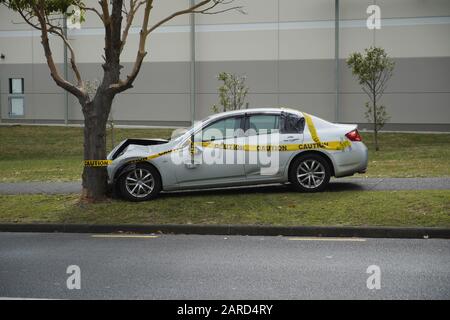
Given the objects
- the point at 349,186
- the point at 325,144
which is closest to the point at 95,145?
the point at 325,144

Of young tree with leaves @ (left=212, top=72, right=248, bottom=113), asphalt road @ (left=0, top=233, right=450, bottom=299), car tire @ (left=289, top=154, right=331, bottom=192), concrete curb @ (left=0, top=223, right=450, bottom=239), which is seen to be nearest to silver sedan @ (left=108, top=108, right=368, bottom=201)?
car tire @ (left=289, top=154, right=331, bottom=192)

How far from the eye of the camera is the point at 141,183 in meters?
12.7

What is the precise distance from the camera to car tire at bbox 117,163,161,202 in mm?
12703

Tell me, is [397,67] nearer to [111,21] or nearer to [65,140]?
[65,140]

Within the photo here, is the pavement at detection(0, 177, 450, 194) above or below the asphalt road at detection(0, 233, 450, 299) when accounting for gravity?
above

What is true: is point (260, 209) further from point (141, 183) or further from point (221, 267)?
point (221, 267)

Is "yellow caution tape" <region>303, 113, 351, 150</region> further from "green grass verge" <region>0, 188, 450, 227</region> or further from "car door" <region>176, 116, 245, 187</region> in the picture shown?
"car door" <region>176, 116, 245, 187</region>

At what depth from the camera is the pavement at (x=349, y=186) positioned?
44.6 ft

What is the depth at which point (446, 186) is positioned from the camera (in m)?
13.6

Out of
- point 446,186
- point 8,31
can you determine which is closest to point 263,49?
point 8,31

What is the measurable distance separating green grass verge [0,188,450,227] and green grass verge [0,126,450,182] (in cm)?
434

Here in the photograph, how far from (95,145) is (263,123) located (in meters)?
3.01

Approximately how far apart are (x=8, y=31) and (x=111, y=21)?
85.1 feet

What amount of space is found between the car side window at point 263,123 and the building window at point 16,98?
26555mm
